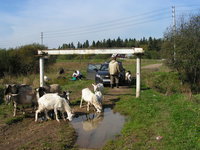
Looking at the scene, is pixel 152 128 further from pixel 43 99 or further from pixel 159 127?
pixel 43 99

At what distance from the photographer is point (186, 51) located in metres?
20.2

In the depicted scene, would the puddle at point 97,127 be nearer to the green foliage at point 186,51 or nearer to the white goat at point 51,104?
the white goat at point 51,104

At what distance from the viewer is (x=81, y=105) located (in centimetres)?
1098

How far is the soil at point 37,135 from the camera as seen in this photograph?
6172 mm

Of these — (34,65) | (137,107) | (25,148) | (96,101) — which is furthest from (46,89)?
(34,65)

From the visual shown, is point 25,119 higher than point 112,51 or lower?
lower

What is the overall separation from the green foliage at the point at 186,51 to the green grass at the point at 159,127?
11095 mm

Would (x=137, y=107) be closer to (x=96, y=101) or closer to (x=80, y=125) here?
(x=96, y=101)

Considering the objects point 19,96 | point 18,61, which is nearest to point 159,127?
point 19,96

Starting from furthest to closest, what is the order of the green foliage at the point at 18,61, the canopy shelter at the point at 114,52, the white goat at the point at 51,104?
the green foliage at the point at 18,61 → the canopy shelter at the point at 114,52 → the white goat at the point at 51,104

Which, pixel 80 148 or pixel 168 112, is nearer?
pixel 80 148

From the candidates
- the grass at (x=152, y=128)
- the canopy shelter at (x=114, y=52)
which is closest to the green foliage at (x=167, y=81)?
the canopy shelter at (x=114, y=52)

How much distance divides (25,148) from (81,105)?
5.17m

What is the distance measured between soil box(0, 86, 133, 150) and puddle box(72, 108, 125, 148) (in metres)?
0.30
